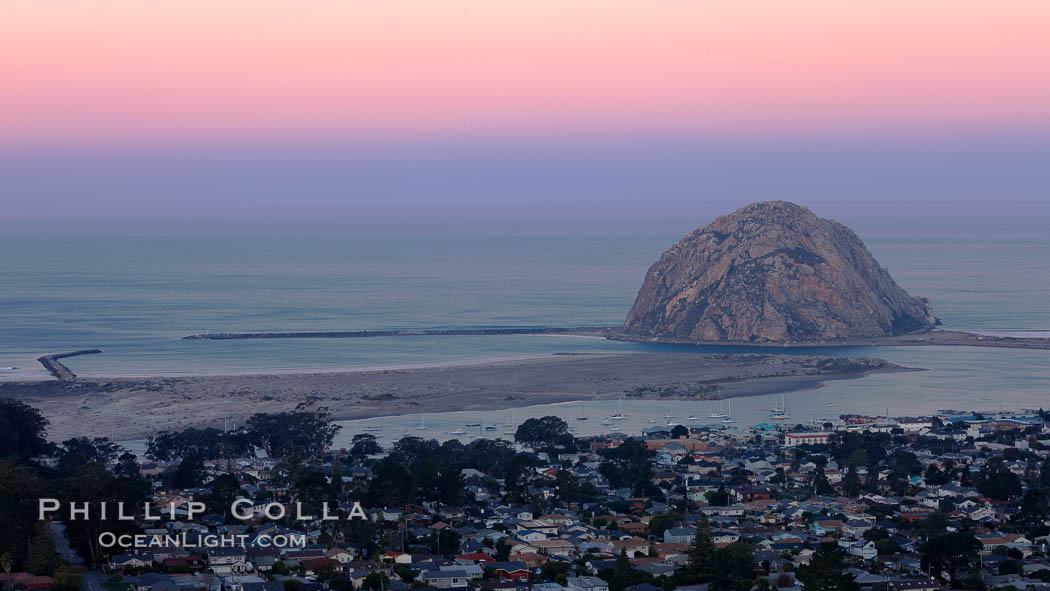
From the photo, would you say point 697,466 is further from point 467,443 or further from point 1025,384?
point 1025,384

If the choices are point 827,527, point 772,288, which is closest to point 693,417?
point 827,527

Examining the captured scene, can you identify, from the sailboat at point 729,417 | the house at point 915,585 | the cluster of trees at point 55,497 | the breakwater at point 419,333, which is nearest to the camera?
the cluster of trees at point 55,497

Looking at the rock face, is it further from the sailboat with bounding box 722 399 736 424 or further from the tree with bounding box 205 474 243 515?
the tree with bounding box 205 474 243 515

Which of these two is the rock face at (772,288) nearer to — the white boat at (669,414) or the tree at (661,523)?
the white boat at (669,414)

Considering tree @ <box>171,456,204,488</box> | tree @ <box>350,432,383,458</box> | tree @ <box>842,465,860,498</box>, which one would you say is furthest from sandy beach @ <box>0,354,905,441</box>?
tree @ <box>842,465,860,498</box>

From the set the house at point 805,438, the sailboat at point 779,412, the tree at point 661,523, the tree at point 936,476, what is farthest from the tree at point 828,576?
the sailboat at point 779,412

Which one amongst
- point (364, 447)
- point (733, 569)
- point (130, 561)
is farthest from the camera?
point (364, 447)

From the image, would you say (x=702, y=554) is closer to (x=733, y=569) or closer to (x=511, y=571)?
(x=733, y=569)

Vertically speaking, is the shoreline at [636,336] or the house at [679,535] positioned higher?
the shoreline at [636,336]
